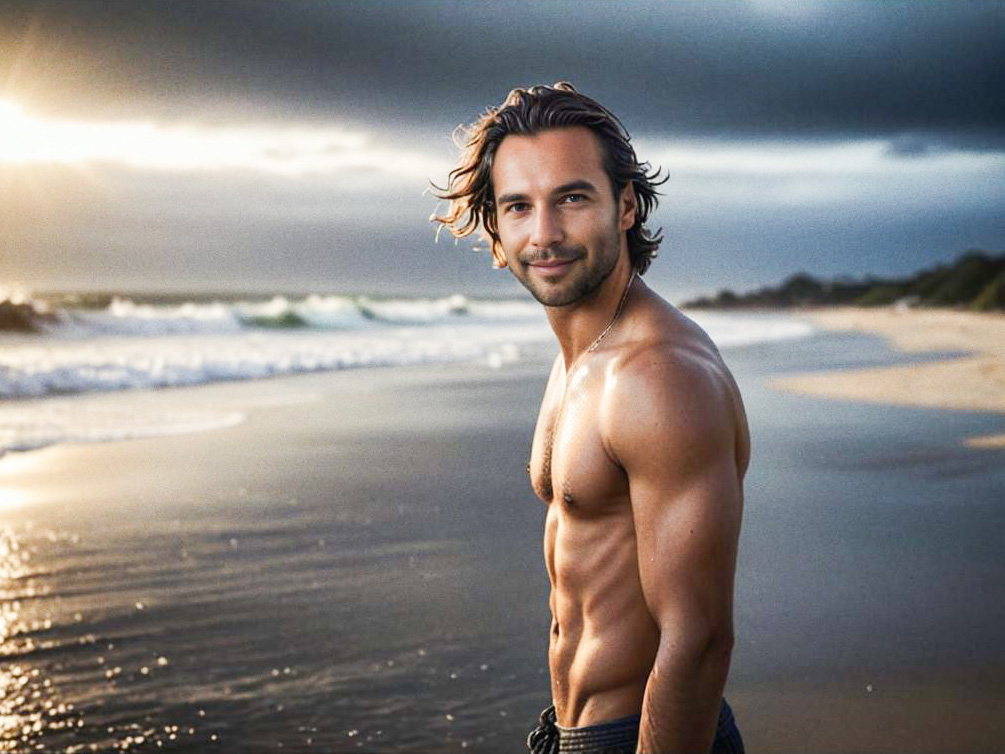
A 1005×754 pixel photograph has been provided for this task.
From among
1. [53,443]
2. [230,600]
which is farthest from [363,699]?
[53,443]

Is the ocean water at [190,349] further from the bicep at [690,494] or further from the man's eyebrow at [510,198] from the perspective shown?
the bicep at [690,494]

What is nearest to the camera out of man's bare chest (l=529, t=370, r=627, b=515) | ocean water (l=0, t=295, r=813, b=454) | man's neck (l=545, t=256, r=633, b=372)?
man's bare chest (l=529, t=370, r=627, b=515)

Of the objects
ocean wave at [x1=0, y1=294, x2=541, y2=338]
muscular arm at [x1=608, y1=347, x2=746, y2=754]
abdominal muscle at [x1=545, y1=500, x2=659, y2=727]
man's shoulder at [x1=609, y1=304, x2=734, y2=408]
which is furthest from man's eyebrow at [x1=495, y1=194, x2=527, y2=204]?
ocean wave at [x1=0, y1=294, x2=541, y2=338]

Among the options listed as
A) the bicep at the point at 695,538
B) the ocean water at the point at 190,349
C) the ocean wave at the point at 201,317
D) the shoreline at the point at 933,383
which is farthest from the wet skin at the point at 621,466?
the ocean wave at the point at 201,317

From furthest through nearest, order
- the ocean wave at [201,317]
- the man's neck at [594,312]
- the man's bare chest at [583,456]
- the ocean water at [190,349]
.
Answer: the ocean wave at [201,317] < the ocean water at [190,349] < the man's neck at [594,312] < the man's bare chest at [583,456]

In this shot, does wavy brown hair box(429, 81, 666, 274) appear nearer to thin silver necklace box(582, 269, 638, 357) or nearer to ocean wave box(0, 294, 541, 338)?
thin silver necklace box(582, 269, 638, 357)

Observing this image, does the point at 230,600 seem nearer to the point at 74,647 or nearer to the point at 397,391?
the point at 74,647

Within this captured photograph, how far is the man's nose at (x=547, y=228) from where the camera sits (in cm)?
227

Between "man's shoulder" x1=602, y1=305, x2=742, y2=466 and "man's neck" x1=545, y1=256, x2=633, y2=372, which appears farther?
"man's neck" x1=545, y1=256, x2=633, y2=372

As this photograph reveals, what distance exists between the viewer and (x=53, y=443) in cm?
1148

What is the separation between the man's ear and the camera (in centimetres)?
237

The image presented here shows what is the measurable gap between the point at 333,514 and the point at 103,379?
1054cm

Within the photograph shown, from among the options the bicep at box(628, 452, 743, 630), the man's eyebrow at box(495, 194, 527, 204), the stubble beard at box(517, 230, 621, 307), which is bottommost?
the bicep at box(628, 452, 743, 630)

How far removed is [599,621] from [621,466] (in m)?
0.35
